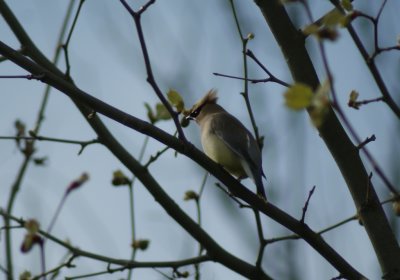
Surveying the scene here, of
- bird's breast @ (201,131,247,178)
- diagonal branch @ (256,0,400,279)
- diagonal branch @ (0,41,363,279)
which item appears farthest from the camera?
bird's breast @ (201,131,247,178)

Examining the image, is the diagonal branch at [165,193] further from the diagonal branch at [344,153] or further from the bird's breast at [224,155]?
the bird's breast at [224,155]

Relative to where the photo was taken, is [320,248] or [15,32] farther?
[15,32]

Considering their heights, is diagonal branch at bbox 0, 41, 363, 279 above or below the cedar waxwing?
below

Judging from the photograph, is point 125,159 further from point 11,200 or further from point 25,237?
point 25,237

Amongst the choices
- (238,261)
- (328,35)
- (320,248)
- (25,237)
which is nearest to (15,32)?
(25,237)

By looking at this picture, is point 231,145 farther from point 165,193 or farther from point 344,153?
point 344,153

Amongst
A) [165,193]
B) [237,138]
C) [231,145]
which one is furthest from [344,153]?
[237,138]

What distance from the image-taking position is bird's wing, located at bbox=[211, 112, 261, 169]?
4707 millimetres

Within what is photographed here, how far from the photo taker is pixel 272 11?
321 centimetres

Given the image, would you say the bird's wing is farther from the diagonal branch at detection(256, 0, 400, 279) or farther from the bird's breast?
the diagonal branch at detection(256, 0, 400, 279)

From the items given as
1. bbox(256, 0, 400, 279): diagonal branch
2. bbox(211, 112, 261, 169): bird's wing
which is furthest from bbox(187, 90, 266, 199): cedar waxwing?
bbox(256, 0, 400, 279): diagonal branch

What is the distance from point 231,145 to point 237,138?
0.17m

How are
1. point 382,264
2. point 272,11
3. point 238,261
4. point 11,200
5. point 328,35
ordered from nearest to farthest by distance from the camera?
point 328,35 → point 382,264 → point 272,11 → point 238,261 → point 11,200

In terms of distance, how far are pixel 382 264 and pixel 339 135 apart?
568 millimetres
